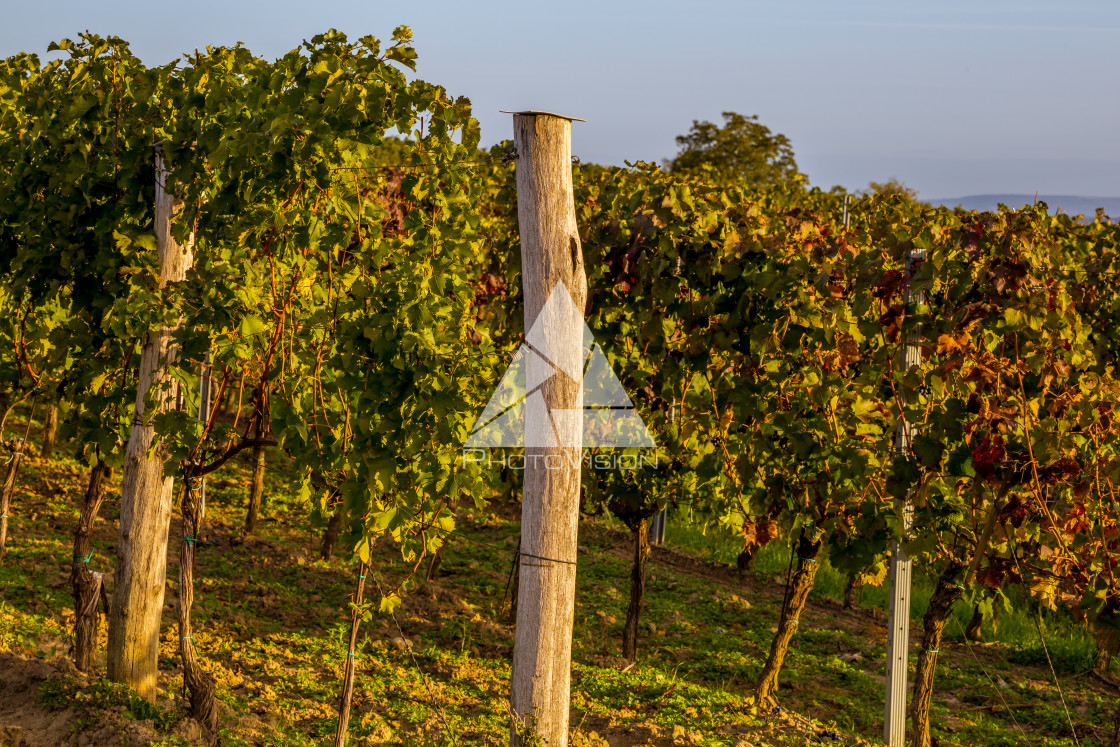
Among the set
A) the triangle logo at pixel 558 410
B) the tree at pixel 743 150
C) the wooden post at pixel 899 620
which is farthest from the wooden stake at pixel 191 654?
the tree at pixel 743 150

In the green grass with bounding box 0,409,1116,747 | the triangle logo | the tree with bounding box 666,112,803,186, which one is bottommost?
the green grass with bounding box 0,409,1116,747

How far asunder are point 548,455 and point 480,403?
2.17 ft

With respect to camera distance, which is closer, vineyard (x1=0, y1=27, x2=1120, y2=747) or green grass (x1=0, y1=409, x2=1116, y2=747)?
vineyard (x1=0, y1=27, x2=1120, y2=747)

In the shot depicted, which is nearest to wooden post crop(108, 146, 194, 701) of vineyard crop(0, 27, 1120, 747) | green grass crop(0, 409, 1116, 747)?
vineyard crop(0, 27, 1120, 747)

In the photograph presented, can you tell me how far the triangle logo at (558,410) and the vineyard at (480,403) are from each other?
53mm

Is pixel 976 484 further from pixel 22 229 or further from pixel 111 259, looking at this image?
pixel 22 229

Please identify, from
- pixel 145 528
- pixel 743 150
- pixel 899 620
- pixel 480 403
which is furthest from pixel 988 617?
pixel 743 150

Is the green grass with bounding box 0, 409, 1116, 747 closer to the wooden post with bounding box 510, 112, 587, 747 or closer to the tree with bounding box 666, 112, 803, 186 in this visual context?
the wooden post with bounding box 510, 112, 587, 747

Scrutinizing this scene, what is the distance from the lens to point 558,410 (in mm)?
3182

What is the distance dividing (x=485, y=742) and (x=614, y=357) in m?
2.20

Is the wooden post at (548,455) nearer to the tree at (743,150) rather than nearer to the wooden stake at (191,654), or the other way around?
the wooden stake at (191,654)

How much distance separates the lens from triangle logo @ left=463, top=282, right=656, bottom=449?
10.3 ft

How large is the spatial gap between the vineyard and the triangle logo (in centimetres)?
5

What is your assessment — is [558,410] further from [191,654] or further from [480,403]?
[191,654]
